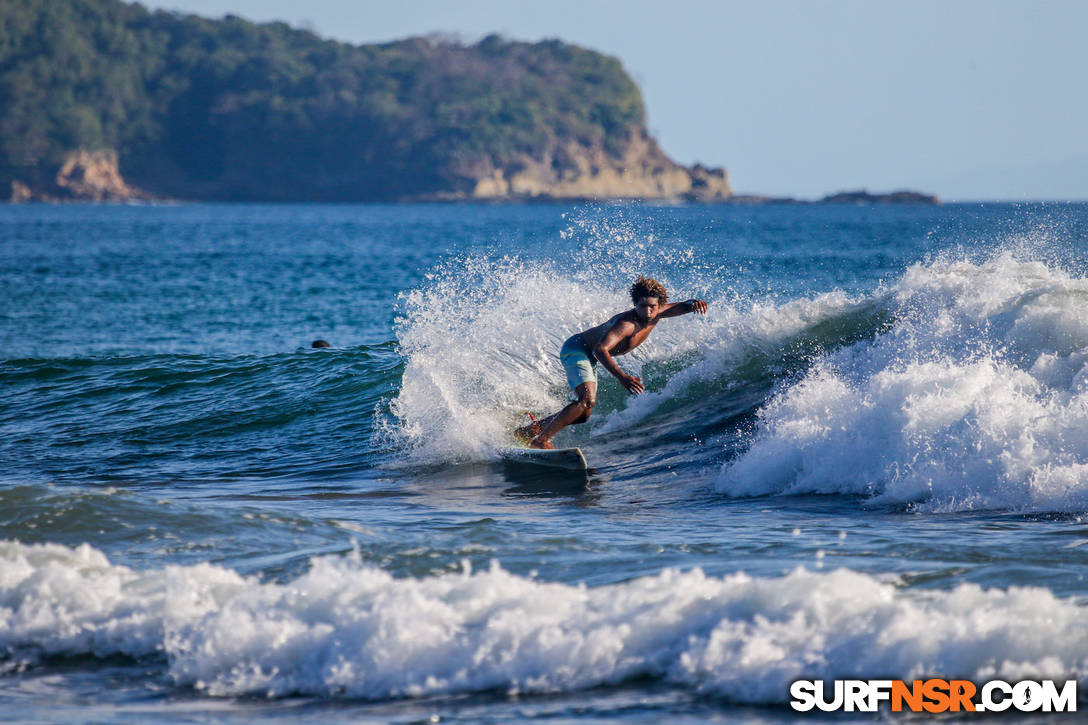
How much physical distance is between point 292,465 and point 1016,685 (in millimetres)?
7964

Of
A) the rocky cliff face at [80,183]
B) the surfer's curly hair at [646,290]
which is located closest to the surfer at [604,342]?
the surfer's curly hair at [646,290]

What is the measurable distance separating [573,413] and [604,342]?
0.75m

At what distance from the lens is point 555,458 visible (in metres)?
10.6

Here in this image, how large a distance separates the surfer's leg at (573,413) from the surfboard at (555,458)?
275mm

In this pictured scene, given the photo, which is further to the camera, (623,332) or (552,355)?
(552,355)

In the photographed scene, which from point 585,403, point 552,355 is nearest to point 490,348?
point 552,355

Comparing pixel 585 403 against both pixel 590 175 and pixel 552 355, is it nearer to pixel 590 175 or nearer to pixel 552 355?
pixel 552 355

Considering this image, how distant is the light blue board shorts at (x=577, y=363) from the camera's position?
11.0m

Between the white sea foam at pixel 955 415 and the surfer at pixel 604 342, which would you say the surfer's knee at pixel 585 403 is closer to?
the surfer at pixel 604 342

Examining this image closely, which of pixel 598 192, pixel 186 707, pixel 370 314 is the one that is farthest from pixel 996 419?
pixel 598 192

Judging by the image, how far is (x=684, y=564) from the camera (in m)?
7.07

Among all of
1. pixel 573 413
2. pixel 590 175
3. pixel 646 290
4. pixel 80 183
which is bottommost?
pixel 573 413

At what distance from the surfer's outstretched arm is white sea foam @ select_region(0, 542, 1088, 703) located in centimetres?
437

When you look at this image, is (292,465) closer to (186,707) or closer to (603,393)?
(603,393)
